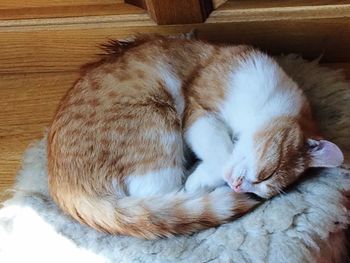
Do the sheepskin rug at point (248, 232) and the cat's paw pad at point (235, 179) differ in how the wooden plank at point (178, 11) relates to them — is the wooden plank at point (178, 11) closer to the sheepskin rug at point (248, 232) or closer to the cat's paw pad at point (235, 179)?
the sheepskin rug at point (248, 232)

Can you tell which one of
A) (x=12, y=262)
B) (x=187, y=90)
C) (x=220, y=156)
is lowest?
(x=12, y=262)

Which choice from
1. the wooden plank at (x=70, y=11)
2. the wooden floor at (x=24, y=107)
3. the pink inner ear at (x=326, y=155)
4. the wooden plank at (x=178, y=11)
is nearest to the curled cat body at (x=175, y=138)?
the pink inner ear at (x=326, y=155)

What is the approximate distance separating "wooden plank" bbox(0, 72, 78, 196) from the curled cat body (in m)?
0.42

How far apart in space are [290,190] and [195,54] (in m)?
0.41

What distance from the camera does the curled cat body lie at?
1.41 meters

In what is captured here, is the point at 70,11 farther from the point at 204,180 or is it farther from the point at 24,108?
the point at 204,180

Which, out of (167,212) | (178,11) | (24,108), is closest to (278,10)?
(178,11)

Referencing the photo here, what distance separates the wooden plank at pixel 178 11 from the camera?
1.73 m

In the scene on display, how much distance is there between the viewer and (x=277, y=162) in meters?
1.43

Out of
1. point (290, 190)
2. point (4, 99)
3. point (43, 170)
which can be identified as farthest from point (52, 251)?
point (4, 99)

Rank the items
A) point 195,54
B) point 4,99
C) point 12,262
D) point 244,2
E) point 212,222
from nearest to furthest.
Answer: point 212,222 → point 12,262 → point 195,54 → point 244,2 → point 4,99

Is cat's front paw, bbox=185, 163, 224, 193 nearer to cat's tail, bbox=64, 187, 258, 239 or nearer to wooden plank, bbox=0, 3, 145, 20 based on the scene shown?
cat's tail, bbox=64, 187, 258, 239

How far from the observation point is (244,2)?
176cm

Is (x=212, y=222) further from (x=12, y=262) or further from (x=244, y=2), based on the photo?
(x=244, y=2)
